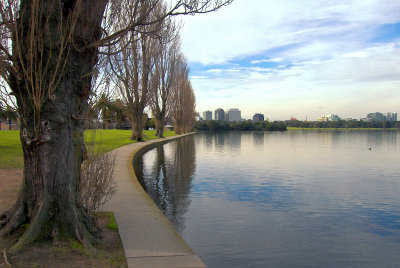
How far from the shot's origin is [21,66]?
493 cm

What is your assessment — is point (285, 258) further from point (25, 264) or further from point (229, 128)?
point (229, 128)

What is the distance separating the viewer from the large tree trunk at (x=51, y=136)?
486 cm

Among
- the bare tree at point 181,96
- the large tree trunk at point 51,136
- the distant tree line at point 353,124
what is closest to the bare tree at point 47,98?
the large tree trunk at point 51,136

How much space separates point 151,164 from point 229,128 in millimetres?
86994

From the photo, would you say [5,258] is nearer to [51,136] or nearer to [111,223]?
[51,136]

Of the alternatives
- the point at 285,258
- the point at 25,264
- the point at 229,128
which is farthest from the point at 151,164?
the point at 229,128

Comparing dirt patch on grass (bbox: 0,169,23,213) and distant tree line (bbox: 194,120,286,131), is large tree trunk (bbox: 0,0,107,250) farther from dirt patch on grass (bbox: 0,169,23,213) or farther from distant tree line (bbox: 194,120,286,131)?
distant tree line (bbox: 194,120,286,131)

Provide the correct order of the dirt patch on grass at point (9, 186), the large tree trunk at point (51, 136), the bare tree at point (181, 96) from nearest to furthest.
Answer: the large tree trunk at point (51, 136) < the dirt patch on grass at point (9, 186) < the bare tree at point (181, 96)

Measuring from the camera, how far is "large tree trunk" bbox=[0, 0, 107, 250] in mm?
4863

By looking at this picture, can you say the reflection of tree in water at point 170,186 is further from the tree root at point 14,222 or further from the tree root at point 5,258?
the tree root at point 5,258

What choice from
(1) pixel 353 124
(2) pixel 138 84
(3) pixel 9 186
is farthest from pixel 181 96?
(1) pixel 353 124

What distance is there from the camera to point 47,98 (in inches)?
192

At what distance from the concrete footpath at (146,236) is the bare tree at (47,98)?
2.20 feet

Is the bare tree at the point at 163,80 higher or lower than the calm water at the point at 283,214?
higher
